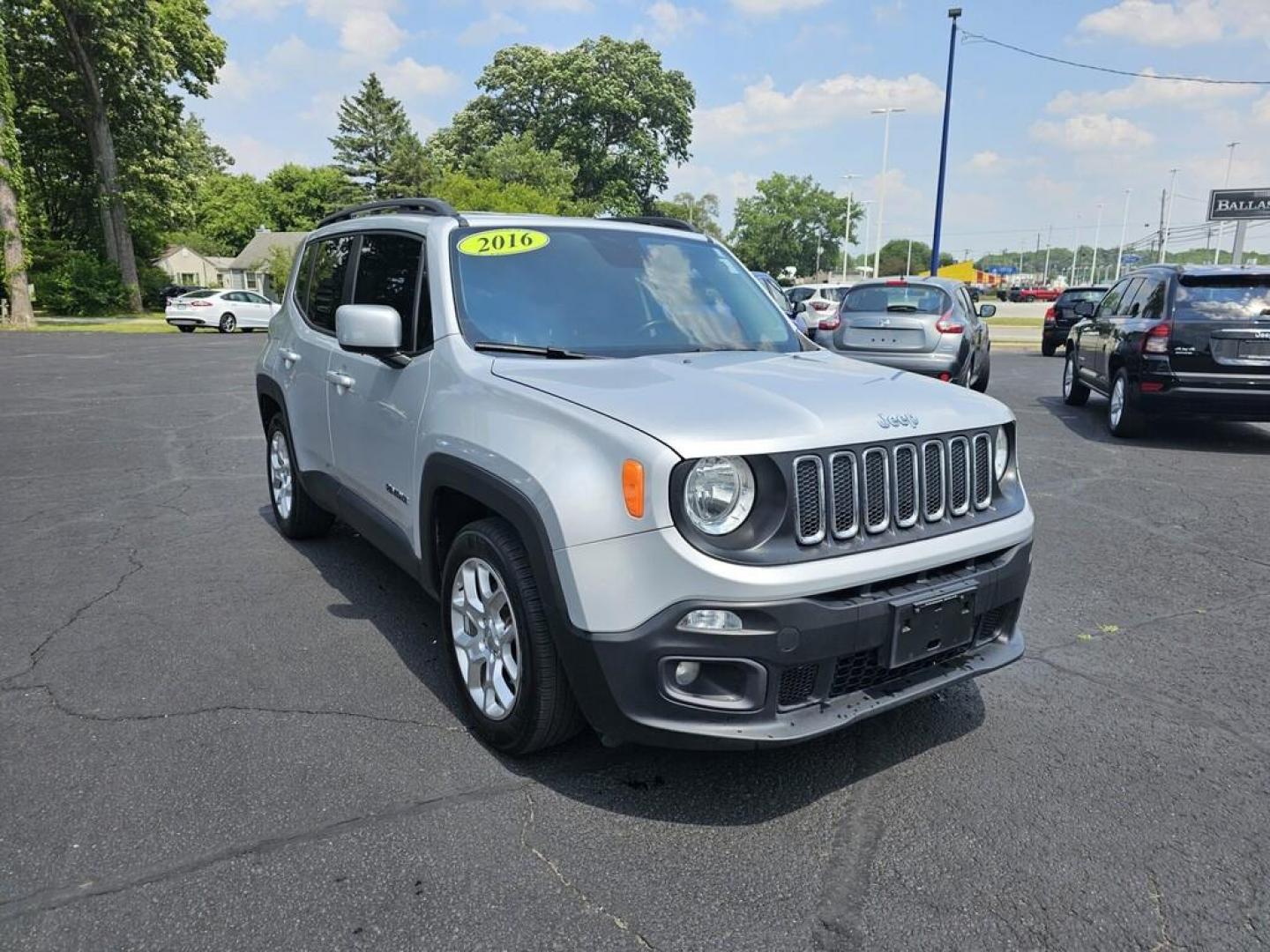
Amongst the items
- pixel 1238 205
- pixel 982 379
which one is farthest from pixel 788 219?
pixel 982 379

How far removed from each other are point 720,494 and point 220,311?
32289 millimetres

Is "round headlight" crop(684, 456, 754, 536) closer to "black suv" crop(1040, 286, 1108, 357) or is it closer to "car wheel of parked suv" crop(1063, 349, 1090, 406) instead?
"car wheel of parked suv" crop(1063, 349, 1090, 406)

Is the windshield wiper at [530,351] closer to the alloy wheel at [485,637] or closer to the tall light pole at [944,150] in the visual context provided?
the alloy wheel at [485,637]

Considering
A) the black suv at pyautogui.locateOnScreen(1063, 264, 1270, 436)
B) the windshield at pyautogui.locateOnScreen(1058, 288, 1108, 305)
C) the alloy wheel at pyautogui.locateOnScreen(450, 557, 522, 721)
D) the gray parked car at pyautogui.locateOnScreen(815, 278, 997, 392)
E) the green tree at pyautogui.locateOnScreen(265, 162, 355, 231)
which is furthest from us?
the green tree at pyautogui.locateOnScreen(265, 162, 355, 231)

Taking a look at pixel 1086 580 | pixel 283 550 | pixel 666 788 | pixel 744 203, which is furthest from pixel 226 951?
pixel 744 203

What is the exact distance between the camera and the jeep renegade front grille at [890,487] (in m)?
2.60

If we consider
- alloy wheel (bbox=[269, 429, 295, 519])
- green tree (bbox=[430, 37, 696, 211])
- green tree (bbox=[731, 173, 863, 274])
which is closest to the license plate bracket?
alloy wheel (bbox=[269, 429, 295, 519])

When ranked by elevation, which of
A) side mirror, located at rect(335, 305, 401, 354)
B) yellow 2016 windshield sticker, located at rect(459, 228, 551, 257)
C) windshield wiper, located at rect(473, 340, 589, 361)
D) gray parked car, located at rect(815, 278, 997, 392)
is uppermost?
yellow 2016 windshield sticker, located at rect(459, 228, 551, 257)

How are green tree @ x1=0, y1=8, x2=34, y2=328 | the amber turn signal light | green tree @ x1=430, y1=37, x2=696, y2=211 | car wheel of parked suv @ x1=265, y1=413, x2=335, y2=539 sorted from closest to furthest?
the amber turn signal light < car wheel of parked suv @ x1=265, y1=413, x2=335, y2=539 < green tree @ x1=0, y1=8, x2=34, y2=328 < green tree @ x1=430, y1=37, x2=696, y2=211

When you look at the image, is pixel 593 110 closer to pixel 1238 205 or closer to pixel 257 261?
pixel 257 261

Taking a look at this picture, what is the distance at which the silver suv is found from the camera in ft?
8.23

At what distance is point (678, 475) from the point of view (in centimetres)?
246

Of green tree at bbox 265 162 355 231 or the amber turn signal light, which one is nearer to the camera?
the amber turn signal light

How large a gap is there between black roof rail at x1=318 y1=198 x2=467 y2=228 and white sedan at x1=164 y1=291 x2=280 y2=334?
26915mm
